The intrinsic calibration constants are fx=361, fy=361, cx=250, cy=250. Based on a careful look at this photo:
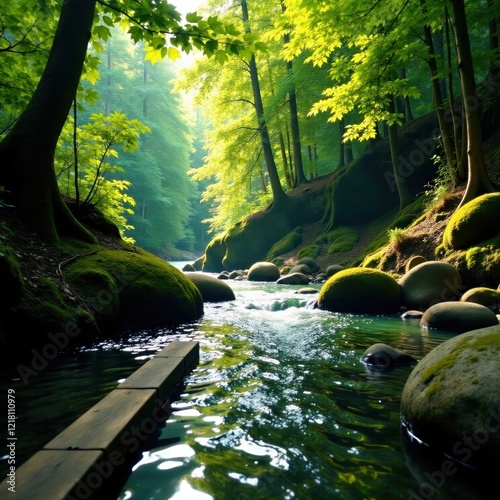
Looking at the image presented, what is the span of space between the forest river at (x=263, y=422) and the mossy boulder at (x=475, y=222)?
13.6 ft

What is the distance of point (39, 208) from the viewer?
18.5 ft

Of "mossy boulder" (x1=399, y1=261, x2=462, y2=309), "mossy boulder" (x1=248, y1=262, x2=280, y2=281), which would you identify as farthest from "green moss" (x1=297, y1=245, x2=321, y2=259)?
"mossy boulder" (x1=399, y1=261, x2=462, y2=309)

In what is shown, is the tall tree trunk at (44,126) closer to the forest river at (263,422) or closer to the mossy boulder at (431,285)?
the forest river at (263,422)

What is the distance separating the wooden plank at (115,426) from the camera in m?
1.99

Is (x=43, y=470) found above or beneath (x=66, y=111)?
beneath

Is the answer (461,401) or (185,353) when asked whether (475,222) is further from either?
(185,353)

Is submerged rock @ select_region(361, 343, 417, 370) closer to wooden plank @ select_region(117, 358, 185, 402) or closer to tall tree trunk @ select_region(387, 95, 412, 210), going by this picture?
wooden plank @ select_region(117, 358, 185, 402)

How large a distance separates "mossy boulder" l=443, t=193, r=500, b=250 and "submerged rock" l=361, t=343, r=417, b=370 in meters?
5.08

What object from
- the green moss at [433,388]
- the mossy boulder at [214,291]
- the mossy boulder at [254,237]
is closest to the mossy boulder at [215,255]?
the mossy boulder at [254,237]

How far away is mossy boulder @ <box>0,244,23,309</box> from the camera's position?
12.6 feet

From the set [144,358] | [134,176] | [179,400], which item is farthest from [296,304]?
[134,176]

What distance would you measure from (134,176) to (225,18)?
2083 cm

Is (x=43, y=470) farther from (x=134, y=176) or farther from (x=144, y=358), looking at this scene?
(x=134, y=176)

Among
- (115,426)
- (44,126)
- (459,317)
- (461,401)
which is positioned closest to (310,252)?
(459,317)
